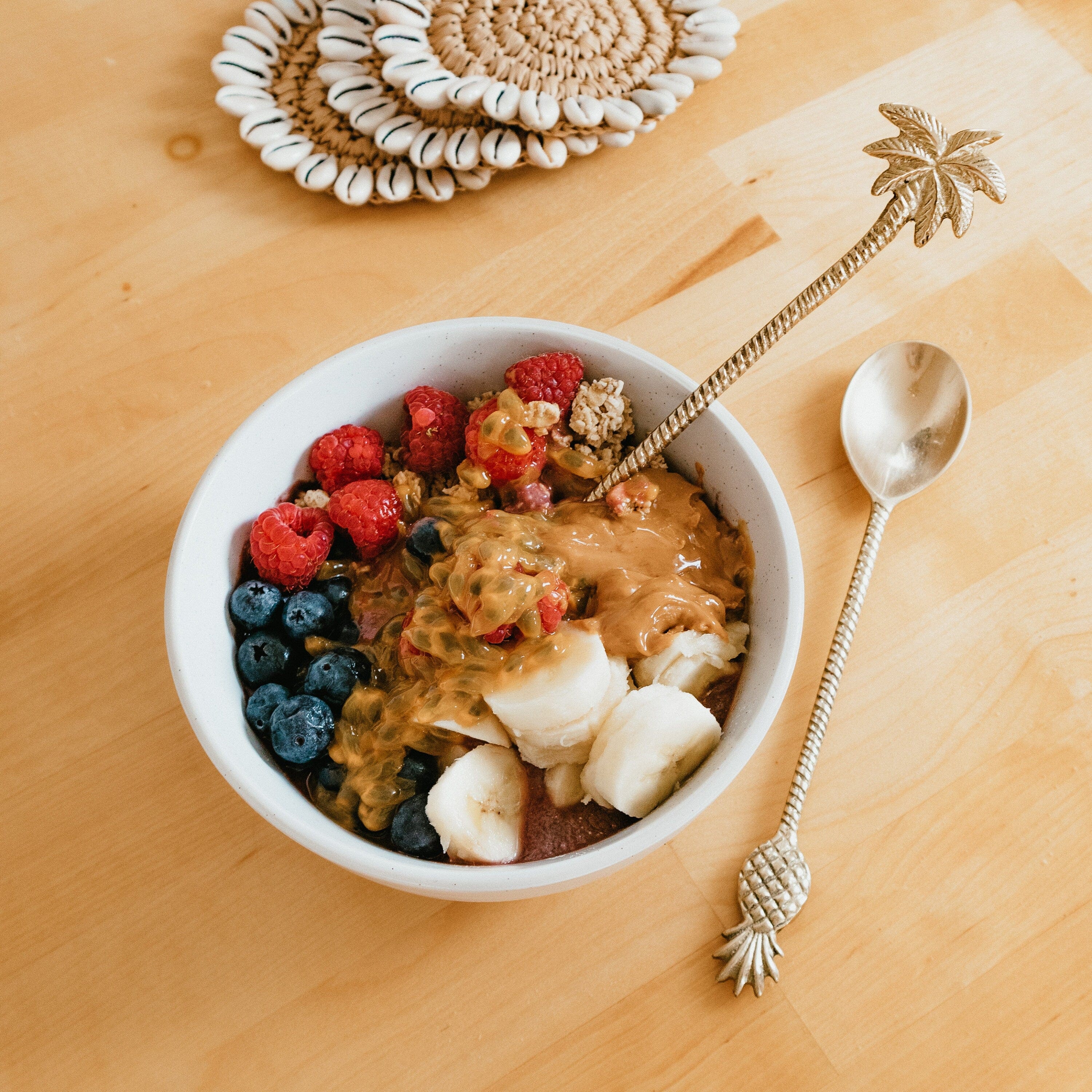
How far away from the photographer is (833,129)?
1154 millimetres

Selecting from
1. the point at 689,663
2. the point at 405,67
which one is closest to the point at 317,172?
the point at 405,67

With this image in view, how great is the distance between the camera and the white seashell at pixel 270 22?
1.15 metres

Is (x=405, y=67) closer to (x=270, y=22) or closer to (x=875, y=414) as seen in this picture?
(x=270, y=22)

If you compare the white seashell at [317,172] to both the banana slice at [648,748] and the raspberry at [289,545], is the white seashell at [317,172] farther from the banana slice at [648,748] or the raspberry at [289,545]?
the banana slice at [648,748]

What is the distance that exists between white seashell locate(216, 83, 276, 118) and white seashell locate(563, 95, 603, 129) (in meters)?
0.34

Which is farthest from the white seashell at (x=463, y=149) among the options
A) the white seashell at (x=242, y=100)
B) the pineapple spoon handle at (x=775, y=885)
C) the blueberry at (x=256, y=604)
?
the pineapple spoon handle at (x=775, y=885)

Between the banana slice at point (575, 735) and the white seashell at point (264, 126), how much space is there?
0.74m

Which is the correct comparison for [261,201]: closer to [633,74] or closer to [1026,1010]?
[633,74]

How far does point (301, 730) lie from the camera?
72 centimetres

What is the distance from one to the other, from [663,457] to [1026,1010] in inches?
21.6

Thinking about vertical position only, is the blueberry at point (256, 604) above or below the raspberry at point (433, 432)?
below

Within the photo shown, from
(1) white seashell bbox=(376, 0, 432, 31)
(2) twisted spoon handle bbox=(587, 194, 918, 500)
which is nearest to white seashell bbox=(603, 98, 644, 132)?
(1) white seashell bbox=(376, 0, 432, 31)

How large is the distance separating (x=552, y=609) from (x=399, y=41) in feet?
2.32

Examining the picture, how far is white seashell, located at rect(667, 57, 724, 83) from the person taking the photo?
111 centimetres
